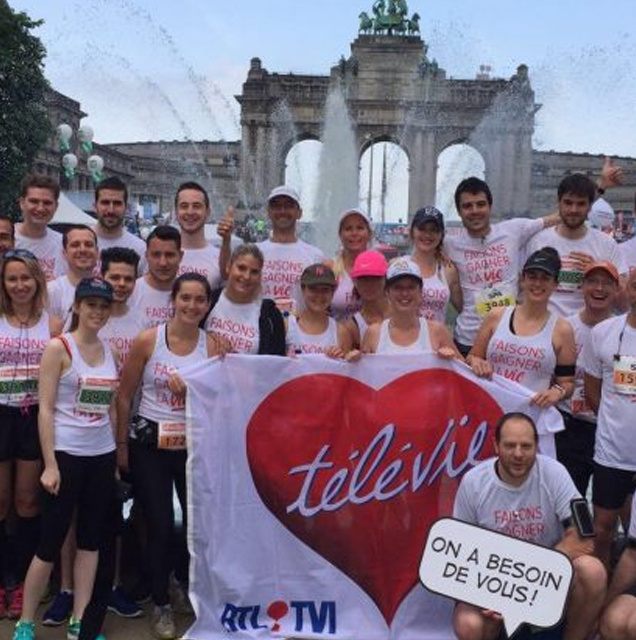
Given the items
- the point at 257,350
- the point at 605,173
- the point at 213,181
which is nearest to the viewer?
the point at 257,350

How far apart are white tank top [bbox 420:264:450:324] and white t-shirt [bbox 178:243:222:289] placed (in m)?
1.48

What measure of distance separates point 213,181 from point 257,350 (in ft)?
217

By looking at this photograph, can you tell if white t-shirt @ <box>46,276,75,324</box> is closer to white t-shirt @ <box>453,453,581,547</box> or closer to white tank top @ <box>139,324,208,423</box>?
white tank top @ <box>139,324,208,423</box>

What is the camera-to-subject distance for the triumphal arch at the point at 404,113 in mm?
60938

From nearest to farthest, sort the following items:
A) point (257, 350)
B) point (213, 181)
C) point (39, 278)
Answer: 1. point (39, 278)
2. point (257, 350)
3. point (213, 181)

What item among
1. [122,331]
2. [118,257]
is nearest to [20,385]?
[122,331]

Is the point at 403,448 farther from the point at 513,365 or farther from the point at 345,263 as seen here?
the point at 345,263

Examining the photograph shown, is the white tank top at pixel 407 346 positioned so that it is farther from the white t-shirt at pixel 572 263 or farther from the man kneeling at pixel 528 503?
the white t-shirt at pixel 572 263

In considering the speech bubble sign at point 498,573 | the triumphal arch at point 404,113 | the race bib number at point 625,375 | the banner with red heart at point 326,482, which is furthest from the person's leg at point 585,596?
the triumphal arch at point 404,113

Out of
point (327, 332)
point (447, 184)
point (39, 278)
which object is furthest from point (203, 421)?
point (447, 184)

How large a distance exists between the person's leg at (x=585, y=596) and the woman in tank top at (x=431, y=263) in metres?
2.08

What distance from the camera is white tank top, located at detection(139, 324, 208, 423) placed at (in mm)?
4566

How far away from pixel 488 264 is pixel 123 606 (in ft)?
11.0

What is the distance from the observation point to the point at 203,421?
4590 mm
